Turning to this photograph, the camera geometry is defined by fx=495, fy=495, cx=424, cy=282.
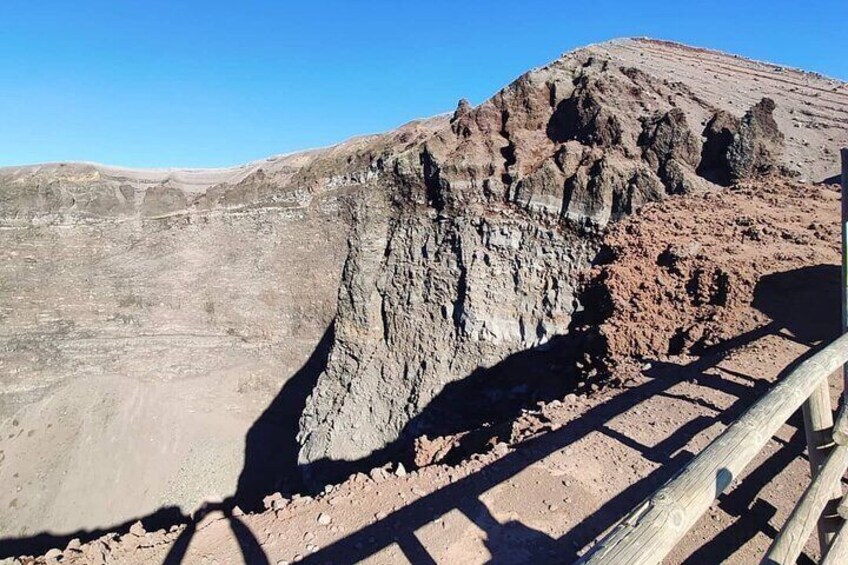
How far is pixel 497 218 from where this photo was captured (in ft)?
41.7

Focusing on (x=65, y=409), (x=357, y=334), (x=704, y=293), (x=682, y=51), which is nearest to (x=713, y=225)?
(x=704, y=293)

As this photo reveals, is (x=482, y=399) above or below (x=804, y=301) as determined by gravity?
below

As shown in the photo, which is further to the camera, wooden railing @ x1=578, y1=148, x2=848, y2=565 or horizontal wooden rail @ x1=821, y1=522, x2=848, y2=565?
horizontal wooden rail @ x1=821, y1=522, x2=848, y2=565

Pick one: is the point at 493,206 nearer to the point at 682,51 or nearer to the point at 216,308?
the point at 216,308

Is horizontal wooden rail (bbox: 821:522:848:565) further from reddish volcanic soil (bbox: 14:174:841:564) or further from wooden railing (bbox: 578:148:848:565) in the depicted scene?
reddish volcanic soil (bbox: 14:174:841:564)

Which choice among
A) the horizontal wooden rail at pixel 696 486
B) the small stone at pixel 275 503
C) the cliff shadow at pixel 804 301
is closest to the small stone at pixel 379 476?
the small stone at pixel 275 503

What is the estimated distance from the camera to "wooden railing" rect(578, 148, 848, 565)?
1969 millimetres

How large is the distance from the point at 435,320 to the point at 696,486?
1110 cm

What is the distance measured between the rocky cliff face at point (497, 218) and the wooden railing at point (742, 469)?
26.1 feet

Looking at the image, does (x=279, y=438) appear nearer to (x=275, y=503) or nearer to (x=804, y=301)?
(x=275, y=503)

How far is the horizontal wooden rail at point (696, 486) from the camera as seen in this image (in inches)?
75.6

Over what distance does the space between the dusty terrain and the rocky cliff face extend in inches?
2.8

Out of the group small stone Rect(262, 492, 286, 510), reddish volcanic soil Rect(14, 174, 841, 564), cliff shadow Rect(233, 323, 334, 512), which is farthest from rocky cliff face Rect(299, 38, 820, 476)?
small stone Rect(262, 492, 286, 510)

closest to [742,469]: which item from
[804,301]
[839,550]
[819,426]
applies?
[839,550]
